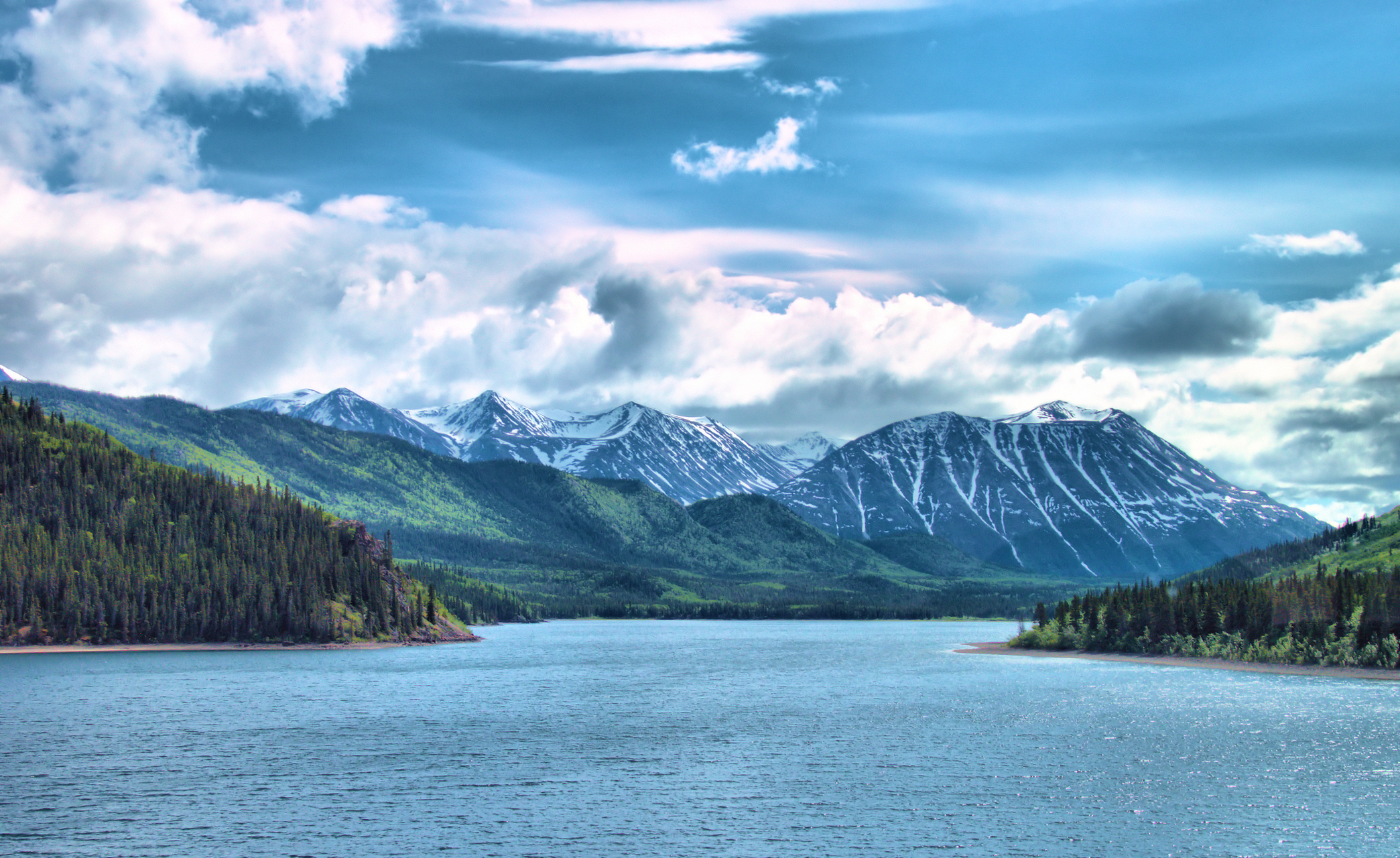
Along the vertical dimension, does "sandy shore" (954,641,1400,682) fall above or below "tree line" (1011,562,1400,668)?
below

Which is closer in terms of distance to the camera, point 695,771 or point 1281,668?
point 695,771

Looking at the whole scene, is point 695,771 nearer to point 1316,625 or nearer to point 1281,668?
point 1281,668

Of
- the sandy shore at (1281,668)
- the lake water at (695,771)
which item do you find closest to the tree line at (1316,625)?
the sandy shore at (1281,668)

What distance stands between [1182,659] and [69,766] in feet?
599

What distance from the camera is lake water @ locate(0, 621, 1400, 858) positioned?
5978 centimetres

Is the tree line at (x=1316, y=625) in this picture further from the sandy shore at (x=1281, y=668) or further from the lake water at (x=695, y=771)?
the lake water at (x=695, y=771)

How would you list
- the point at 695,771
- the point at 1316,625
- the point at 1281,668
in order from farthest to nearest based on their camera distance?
the point at 1316,625 < the point at 1281,668 < the point at 695,771

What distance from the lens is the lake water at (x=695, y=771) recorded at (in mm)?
59781

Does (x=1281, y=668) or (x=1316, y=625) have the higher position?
(x=1316, y=625)

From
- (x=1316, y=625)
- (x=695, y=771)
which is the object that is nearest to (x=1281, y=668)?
(x=1316, y=625)

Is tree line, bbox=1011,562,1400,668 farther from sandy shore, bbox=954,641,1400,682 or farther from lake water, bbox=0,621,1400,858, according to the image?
lake water, bbox=0,621,1400,858

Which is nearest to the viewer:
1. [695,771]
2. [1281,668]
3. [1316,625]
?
[695,771]

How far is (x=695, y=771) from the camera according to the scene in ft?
266

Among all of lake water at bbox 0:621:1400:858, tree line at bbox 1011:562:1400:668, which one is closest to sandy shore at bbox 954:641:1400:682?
tree line at bbox 1011:562:1400:668
